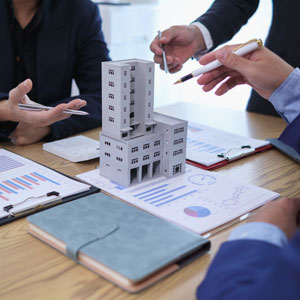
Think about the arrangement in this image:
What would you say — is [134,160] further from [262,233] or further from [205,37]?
[205,37]

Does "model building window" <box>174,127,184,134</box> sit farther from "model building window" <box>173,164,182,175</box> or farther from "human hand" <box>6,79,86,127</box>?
"human hand" <box>6,79,86,127</box>

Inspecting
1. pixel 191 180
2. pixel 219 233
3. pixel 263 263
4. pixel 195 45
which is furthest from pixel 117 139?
pixel 195 45

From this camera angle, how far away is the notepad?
111cm

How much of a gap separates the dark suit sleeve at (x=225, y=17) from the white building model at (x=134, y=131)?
0.61 metres

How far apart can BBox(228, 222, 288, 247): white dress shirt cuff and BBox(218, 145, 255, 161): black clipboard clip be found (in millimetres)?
499

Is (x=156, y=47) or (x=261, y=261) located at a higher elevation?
(x=156, y=47)

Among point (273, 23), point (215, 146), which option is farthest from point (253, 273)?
point (273, 23)

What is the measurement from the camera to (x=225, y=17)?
1.55 m

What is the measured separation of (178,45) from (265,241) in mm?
939

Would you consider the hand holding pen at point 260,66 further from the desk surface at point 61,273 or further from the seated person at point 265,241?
the desk surface at point 61,273

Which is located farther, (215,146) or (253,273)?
(215,146)

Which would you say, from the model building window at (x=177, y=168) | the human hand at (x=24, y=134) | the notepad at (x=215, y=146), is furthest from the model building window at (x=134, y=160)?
the human hand at (x=24, y=134)

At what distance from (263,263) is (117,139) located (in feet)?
1.59

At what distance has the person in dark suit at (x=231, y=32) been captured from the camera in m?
1.40
